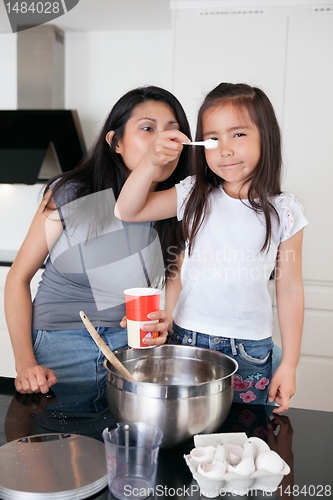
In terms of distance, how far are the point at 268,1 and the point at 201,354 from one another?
2.17 metres

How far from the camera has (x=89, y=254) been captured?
1.32m

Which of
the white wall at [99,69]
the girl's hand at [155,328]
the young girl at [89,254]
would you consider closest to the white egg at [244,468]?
the girl's hand at [155,328]

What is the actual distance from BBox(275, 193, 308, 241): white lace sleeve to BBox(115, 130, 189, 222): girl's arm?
0.30 metres

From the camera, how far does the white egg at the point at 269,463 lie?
608 millimetres

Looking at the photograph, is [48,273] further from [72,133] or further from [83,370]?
[72,133]

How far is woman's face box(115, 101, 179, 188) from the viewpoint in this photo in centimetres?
130

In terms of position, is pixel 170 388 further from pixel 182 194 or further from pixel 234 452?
pixel 182 194

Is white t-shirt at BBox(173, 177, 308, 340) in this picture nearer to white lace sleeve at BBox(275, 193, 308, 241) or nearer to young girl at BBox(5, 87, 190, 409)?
white lace sleeve at BBox(275, 193, 308, 241)

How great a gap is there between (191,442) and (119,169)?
0.90 metres

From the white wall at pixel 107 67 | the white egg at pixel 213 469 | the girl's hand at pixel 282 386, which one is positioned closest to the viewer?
the white egg at pixel 213 469

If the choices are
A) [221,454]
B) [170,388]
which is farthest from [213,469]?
[170,388]

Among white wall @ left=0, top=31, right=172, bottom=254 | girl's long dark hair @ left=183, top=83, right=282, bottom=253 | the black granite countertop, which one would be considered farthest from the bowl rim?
white wall @ left=0, top=31, right=172, bottom=254

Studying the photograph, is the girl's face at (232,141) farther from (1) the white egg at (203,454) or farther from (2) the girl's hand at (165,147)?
(1) the white egg at (203,454)

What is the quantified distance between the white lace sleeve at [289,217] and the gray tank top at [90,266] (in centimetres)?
43
